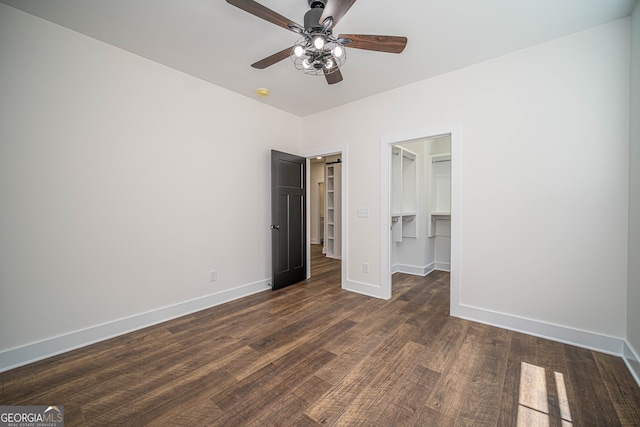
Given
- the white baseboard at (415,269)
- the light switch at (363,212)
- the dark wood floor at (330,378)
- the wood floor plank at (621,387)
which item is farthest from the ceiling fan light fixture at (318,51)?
the white baseboard at (415,269)

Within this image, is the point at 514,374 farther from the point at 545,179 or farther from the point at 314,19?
the point at 314,19

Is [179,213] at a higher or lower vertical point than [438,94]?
lower

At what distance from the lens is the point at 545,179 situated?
2365 millimetres

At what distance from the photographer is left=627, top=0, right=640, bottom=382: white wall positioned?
73.2 inches

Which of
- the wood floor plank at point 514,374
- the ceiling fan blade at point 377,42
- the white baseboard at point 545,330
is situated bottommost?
the wood floor plank at point 514,374

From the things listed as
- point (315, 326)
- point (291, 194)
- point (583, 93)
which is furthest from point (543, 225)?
point (291, 194)

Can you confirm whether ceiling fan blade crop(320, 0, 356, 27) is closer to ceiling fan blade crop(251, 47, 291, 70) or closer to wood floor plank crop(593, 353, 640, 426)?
ceiling fan blade crop(251, 47, 291, 70)

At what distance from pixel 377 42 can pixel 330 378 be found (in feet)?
8.14

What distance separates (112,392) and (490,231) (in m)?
3.42

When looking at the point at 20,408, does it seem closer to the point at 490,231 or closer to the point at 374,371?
the point at 374,371

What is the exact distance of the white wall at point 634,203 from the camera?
186 centimetres

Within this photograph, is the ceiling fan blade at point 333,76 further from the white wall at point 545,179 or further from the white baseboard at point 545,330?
the white baseboard at point 545,330

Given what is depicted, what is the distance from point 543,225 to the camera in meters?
2.38

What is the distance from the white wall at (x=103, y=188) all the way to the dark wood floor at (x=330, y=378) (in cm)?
42
